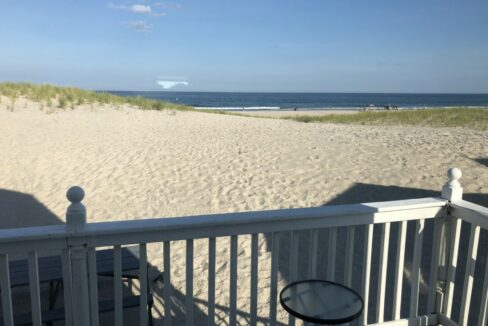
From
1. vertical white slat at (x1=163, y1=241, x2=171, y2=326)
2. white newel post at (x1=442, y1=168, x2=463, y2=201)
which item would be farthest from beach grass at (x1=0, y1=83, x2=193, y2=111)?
white newel post at (x1=442, y1=168, x2=463, y2=201)

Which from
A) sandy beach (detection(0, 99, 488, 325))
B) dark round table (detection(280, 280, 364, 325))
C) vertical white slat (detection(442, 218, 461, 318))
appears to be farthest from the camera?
sandy beach (detection(0, 99, 488, 325))

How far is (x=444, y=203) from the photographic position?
3.00 metres

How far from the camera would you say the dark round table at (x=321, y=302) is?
2.19 meters

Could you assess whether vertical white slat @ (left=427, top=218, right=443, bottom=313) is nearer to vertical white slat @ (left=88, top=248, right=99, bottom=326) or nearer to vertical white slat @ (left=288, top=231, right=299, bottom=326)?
vertical white slat @ (left=288, top=231, right=299, bottom=326)

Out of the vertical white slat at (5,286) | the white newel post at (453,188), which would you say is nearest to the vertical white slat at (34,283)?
the vertical white slat at (5,286)

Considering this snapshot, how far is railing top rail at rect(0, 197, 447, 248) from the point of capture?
219cm

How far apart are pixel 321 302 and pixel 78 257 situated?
131cm

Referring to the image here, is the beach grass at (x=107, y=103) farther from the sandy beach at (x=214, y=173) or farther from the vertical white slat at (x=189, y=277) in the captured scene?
the vertical white slat at (x=189, y=277)

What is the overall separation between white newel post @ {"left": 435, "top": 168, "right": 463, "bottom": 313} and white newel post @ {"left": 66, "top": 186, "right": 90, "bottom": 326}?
235cm

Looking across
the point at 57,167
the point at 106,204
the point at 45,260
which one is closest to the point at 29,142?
the point at 57,167

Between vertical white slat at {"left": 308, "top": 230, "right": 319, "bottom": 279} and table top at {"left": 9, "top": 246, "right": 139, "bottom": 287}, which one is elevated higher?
vertical white slat at {"left": 308, "top": 230, "right": 319, "bottom": 279}

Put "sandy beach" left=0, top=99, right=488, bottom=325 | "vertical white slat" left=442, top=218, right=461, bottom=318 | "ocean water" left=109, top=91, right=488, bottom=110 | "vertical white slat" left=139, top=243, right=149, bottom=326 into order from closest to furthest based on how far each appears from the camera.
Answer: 1. "vertical white slat" left=139, top=243, right=149, bottom=326
2. "vertical white slat" left=442, top=218, right=461, bottom=318
3. "sandy beach" left=0, top=99, right=488, bottom=325
4. "ocean water" left=109, top=91, right=488, bottom=110

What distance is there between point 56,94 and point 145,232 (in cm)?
2100

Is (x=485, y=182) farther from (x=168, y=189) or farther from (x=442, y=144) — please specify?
(x=168, y=189)
